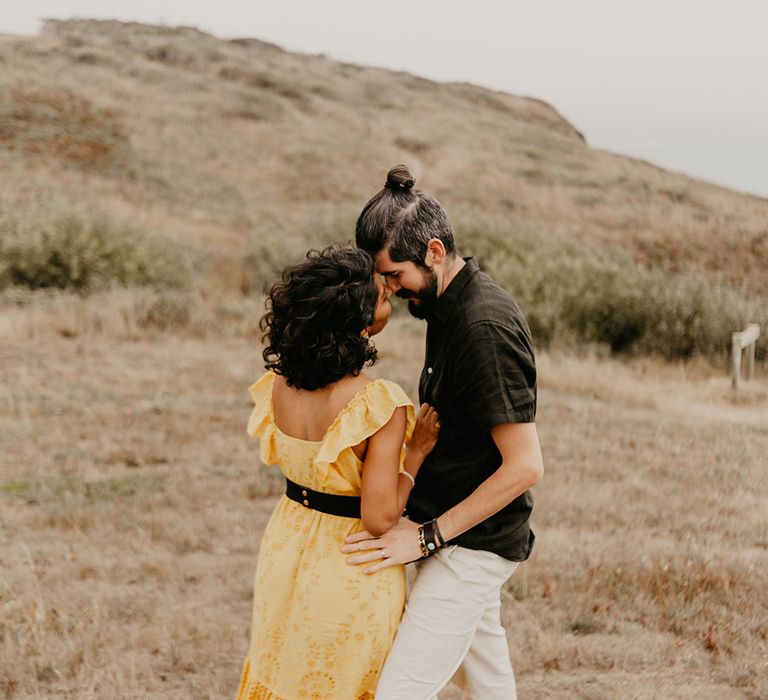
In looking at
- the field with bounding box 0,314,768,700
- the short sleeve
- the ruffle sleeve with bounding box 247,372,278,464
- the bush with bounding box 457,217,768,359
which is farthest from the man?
the bush with bounding box 457,217,768,359

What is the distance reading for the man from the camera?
2.07m

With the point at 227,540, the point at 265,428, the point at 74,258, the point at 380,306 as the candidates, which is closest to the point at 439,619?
the point at 265,428

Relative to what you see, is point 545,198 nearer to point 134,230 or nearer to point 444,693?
point 134,230

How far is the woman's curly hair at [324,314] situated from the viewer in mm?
2043

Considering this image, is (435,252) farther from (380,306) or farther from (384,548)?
(384,548)

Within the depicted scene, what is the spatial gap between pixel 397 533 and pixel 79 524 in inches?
159

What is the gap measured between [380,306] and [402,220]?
255 mm

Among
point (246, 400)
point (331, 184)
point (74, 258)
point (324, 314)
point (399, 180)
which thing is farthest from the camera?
point (331, 184)

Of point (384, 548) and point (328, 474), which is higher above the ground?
point (328, 474)

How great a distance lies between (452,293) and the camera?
2.24 m

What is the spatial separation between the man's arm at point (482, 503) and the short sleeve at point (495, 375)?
0.04 meters

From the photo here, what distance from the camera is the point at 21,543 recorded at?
504cm

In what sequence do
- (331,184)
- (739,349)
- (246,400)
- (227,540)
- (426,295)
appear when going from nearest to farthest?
(426,295)
(227,540)
(246,400)
(739,349)
(331,184)

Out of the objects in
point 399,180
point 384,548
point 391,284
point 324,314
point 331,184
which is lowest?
point 384,548
